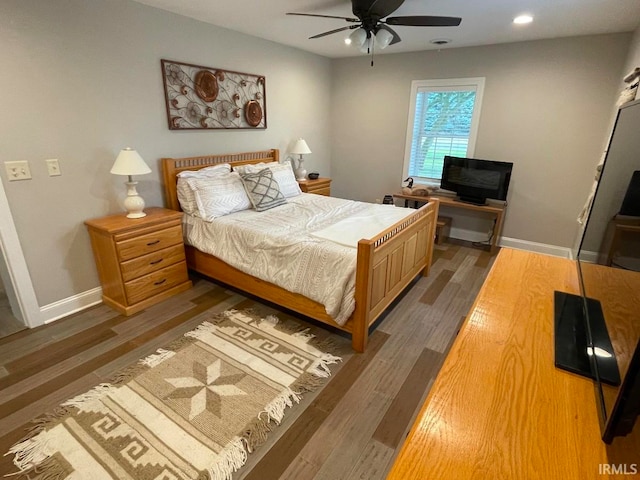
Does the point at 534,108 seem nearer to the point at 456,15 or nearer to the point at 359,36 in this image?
the point at 456,15

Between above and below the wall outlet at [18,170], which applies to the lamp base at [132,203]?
below

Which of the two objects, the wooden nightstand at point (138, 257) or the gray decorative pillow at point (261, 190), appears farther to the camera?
the gray decorative pillow at point (261, 190)

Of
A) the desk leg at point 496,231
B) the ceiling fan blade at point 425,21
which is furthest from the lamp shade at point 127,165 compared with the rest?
the desk leg at point 496,231

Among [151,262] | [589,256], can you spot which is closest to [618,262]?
[589,256]

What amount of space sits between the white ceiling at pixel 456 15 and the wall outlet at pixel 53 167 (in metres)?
1.52

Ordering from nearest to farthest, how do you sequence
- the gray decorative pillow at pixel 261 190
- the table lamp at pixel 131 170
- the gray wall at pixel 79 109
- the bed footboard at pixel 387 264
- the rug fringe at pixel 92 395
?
the rug fringe at pixel 92 395, the bed footboard at pixel 387 264, the gray wall at pixel 79 109, the table lamp at pixel 131 170, the gray decorative pillow at pixel 261 190

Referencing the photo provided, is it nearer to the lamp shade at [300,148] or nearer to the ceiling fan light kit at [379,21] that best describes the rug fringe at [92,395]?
the ceiling fan light kit at [379,21]

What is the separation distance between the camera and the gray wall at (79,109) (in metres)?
2.27

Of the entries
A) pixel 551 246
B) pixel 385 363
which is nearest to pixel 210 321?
pixel 385 363

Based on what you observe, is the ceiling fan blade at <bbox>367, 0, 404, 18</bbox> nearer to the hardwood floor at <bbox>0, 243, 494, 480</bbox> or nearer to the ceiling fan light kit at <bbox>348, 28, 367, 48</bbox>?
the ceiling fan light kit at <bbox>348, 28, 367, 48</bbox>

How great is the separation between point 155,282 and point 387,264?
2006 mm

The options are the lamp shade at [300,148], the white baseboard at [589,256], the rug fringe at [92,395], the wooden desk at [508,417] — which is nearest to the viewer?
the wooden desk at [508,417]

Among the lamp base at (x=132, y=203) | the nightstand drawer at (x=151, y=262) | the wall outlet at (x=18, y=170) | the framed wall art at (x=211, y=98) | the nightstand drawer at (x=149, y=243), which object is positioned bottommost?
the nightstand drawer at (x=151, y=262)

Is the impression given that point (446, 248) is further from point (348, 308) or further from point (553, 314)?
point (553, 314)
